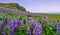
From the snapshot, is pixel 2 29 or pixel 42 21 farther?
pixel 42 21

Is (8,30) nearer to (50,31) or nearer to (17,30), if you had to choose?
(17,30)

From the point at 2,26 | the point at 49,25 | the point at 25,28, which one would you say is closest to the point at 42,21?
the point at 49,25

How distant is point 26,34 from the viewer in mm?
1518

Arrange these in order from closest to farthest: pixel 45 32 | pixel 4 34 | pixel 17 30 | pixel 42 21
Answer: pixel 4 34 → pixel 17 30 → pixel 45 32 → pixel 42 21

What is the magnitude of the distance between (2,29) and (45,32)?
0.48 meters

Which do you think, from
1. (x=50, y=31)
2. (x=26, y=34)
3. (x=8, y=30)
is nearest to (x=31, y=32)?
(x=26, y=34)

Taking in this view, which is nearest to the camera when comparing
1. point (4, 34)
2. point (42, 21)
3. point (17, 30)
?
point (4, 34)

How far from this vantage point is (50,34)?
183 centimetres

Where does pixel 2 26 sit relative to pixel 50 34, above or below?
above

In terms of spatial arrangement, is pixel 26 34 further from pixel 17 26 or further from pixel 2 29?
pixel 2 29

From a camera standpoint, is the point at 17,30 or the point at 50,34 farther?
the point at 50,34

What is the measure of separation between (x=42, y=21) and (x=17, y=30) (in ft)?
1.56

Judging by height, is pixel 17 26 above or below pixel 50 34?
above

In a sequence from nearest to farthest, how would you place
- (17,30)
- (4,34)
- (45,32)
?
(4,34) < (17,30) < (45,32)
